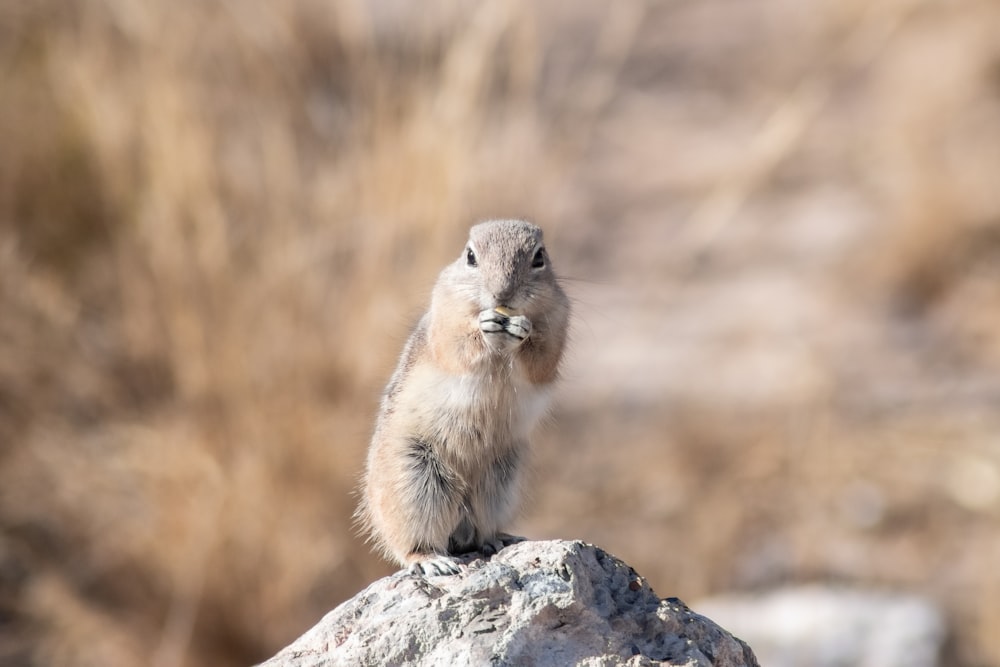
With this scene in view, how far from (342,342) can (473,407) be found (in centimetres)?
357

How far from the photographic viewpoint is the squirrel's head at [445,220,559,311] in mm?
3928

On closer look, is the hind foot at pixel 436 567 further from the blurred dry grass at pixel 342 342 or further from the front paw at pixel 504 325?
the blurred dry grass at pixel 342 342

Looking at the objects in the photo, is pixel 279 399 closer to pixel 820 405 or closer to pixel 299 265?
pixel 299 265

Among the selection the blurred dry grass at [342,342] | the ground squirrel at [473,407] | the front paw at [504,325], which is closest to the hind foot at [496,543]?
the ground squirrel at [473,407]

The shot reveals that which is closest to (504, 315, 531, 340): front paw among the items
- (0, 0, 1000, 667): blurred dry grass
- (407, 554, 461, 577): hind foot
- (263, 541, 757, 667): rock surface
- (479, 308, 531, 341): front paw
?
(479, 308, 531, 341): front paw

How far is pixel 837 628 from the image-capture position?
23.9 ft

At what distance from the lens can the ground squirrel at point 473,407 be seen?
388 centimetres

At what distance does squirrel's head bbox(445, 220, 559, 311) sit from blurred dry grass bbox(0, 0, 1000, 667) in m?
2.76

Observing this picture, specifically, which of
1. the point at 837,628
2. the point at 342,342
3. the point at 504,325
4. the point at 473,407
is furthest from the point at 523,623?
the point at 837,628

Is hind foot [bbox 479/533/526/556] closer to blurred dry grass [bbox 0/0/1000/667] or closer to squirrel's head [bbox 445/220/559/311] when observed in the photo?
squirrel's head [bbox 445/220/559/311]

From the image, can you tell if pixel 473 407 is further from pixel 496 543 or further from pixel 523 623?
pixel 523 623

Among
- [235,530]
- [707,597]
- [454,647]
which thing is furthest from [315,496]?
[454,647]

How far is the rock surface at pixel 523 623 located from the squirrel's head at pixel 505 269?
0.95m

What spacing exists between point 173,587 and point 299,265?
1864 mm
